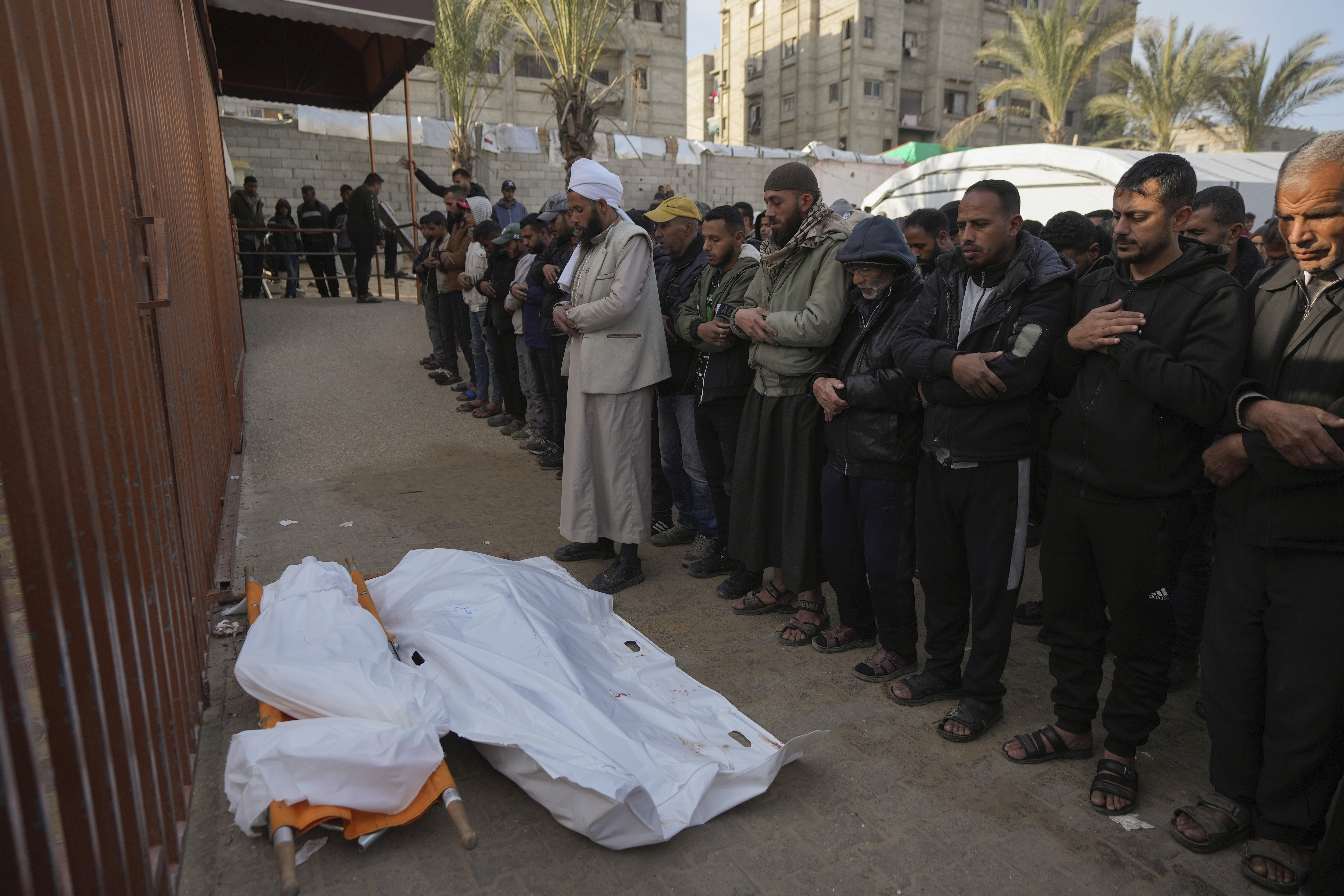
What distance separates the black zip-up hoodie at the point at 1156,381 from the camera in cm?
252

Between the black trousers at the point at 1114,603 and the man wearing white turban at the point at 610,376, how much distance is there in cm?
227

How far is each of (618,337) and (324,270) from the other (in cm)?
1161

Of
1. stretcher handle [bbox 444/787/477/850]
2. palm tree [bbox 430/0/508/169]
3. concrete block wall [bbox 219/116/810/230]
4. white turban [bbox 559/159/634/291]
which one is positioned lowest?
stretcher handle [bbox 444/787/477/850]

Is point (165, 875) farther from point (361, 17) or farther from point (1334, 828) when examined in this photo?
point (361, 17)

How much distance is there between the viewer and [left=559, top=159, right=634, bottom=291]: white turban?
4570 millimetres

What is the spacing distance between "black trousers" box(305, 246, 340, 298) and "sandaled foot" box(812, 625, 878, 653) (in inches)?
467

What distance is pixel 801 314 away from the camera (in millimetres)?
3783

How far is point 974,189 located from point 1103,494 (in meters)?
1.25

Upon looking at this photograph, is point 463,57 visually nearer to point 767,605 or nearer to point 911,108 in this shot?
point 767,605

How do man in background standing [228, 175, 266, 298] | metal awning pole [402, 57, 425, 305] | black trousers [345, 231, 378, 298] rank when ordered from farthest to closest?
man in background standing [228, 175, 266, 298] → black trousers [345, 231, 378, 298] → metal awning pole [402, 57, 425, 305]

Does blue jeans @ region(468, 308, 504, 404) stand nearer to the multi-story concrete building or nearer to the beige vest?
the beige vest

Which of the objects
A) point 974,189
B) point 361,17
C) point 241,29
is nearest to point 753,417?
point 974,189

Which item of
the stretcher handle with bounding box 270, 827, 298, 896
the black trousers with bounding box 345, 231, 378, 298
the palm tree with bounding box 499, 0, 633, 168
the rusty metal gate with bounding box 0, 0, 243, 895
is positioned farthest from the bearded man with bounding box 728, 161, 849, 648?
the black trousers with bounding box 345, 231, 378, 298

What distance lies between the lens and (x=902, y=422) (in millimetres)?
3473
